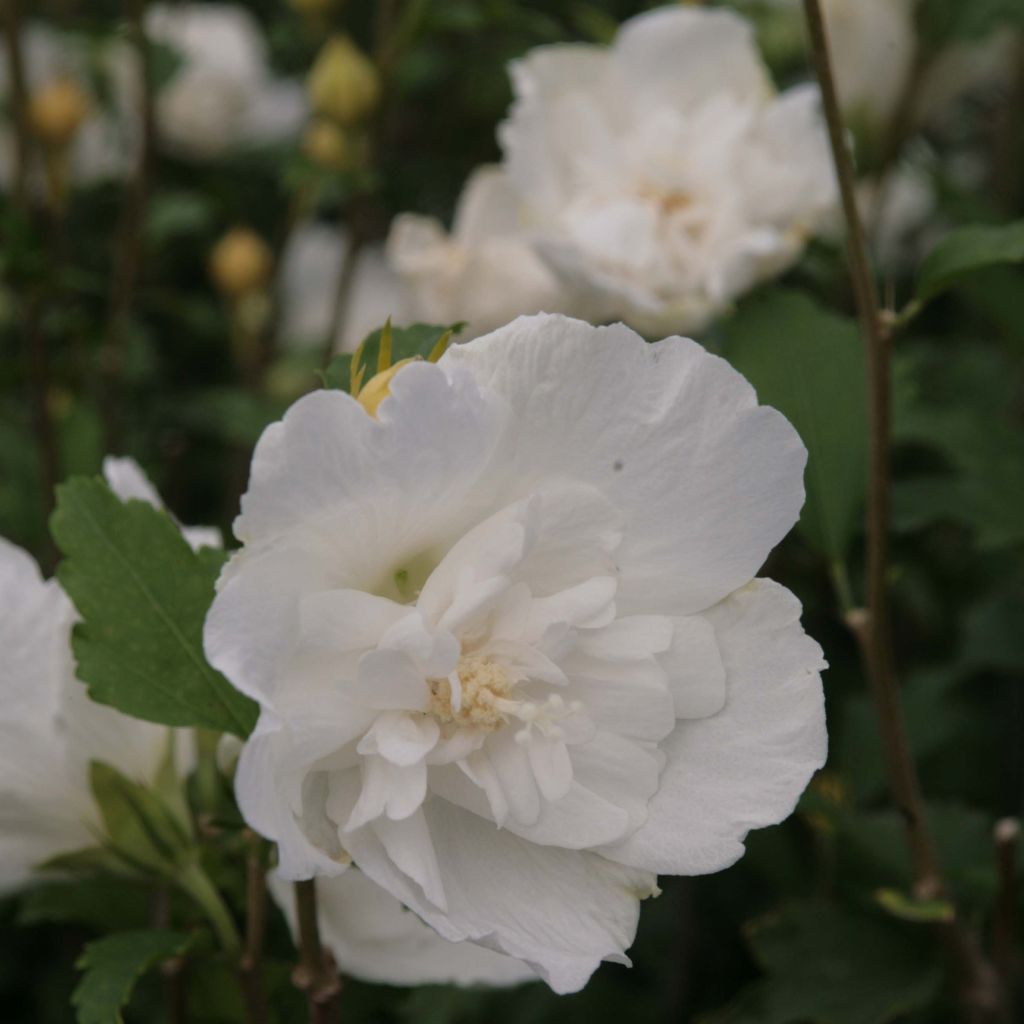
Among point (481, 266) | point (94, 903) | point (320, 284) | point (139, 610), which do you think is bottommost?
point (320, 284)

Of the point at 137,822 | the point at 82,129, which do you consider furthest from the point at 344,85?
the point at 137,822

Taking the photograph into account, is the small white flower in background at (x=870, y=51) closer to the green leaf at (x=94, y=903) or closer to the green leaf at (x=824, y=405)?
the green leaf at (x=824, y=405)

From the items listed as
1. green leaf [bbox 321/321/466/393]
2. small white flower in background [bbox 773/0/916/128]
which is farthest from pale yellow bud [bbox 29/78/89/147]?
green leaf [bbox 321/321/466/393]

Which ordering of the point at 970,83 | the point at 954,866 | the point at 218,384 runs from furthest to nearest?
1. the point at 218,384
2. the point at 970,83
3. the point at 954,866

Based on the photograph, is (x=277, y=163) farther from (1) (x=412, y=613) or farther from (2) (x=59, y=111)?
(1) (x=412, y=613)

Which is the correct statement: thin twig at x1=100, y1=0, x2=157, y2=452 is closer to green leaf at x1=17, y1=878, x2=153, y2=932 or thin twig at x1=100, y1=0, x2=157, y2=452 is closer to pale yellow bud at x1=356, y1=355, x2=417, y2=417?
green leaf at x1=17, y1=878, x2=153, y2=932

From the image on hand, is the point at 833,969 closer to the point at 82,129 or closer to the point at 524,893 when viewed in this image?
the point at 524,893

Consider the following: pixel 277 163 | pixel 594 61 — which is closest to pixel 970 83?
pixel 594 61
